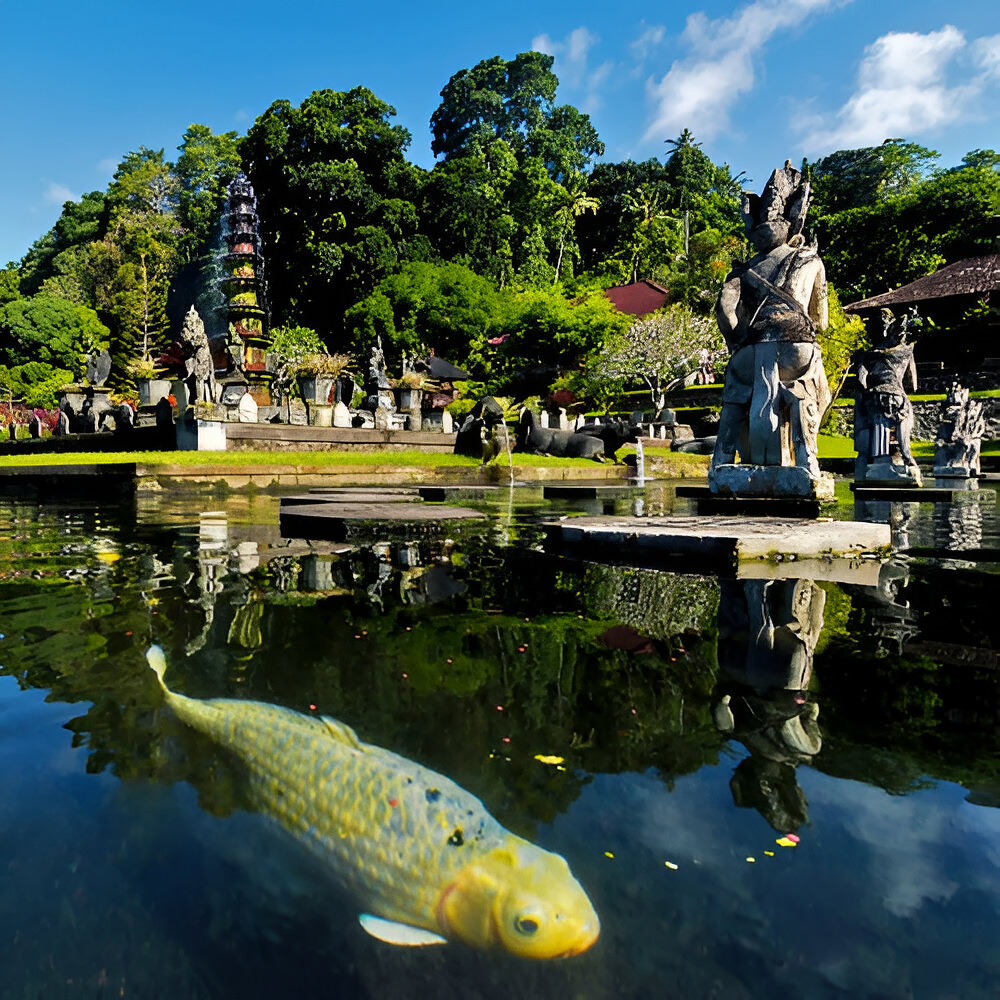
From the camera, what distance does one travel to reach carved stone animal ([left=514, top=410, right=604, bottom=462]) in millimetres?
19328

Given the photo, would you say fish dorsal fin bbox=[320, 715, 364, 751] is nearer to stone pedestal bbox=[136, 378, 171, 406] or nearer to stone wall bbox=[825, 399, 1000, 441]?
stone pedestal bbox=[136, 378, 171, 406]

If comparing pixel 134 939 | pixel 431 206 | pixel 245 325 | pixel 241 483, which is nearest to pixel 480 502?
pixel 241 483

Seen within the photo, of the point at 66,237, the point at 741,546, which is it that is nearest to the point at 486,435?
the point at 741,546

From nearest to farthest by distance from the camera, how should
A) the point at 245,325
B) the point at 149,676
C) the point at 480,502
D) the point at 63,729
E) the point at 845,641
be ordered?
the point at 63,729
the point at 149,676
the point at 845,641
the point at 480,502
the point at 245,325

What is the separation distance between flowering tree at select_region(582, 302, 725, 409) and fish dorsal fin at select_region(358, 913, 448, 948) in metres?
34.8

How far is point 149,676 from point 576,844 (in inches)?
57.6

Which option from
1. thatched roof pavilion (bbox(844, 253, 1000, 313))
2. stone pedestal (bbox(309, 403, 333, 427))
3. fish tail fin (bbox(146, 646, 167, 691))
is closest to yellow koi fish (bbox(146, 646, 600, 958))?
fish tail fin (bbox(146, 646, 167, 691))

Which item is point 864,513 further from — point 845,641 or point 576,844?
point 576,844

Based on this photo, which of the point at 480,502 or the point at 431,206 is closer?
the point at 480,502

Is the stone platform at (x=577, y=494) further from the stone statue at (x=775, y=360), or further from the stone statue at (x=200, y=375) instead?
the stone statue at (x=200, y=375)

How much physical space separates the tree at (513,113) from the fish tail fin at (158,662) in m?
71.1

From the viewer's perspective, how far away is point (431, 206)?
1946 inches

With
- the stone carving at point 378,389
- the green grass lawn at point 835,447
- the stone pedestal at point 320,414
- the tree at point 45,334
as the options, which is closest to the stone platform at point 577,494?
the stone pedestal at point 320,414

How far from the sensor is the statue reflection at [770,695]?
141cm
